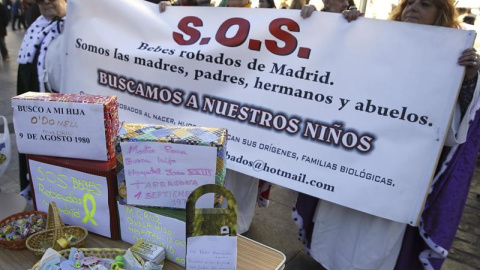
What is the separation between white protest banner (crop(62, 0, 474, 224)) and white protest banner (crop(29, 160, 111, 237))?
3.09ft

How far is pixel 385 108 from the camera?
1707 millimetres

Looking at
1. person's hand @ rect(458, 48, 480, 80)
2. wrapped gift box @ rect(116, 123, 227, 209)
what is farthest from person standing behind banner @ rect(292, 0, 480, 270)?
wrapped gift box @ rect(116, 123, 227, 209)

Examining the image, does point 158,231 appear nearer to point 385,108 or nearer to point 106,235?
point 106,235

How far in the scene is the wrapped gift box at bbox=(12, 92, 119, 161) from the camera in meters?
1.23

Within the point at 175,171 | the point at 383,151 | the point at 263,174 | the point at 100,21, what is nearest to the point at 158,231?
the point at 175,171

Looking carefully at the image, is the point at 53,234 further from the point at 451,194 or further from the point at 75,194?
the point at 451,194

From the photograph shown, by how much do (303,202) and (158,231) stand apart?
4.36 ft

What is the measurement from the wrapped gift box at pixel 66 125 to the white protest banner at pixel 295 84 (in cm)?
94

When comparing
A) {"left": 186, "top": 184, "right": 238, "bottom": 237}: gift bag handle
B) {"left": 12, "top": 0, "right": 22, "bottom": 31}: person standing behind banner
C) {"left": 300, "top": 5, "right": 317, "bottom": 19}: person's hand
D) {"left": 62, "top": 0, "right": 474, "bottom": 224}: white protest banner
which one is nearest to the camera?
{"left": 186, "top": 184, "right": 238, "bottom": 237}: gift bag handle

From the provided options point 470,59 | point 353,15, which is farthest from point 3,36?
point 470,59

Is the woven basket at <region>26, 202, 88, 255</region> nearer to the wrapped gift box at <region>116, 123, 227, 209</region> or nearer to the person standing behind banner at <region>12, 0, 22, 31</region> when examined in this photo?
the wrapped gift box at <region>116, 123, 227, 209</region>

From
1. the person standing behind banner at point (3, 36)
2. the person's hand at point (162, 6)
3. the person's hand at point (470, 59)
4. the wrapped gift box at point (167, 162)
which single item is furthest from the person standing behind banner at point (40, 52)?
the person standing behind banner at point (3, 36)

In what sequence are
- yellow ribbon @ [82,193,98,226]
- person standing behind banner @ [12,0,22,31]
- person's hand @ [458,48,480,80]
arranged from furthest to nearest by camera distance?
person standing behind banner @ [12,0,22,31] < person's hand @ [458,48,480,80] < yellow ribbon @ [82,193,98,226]

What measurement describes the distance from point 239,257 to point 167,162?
46 cm
